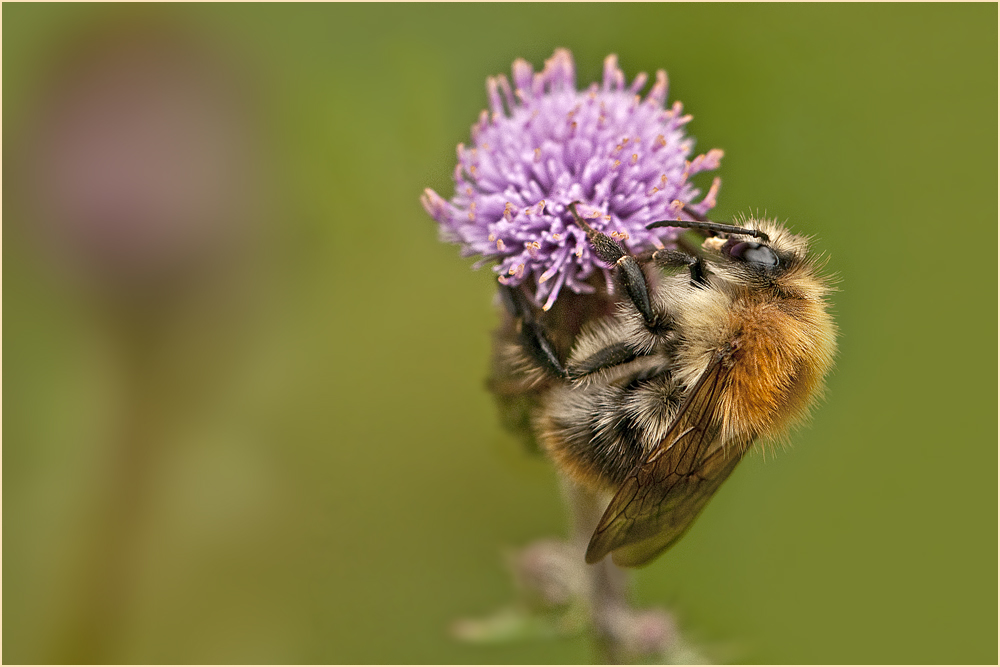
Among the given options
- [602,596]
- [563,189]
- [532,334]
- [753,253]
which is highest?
[563,189]

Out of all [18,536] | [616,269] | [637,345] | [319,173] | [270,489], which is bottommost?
[18,536]

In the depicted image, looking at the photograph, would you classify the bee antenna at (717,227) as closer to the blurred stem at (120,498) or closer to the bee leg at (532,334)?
the bee leg at (532,334)

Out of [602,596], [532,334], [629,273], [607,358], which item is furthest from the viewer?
[602,596]

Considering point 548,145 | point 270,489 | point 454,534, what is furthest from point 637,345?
point 270,489

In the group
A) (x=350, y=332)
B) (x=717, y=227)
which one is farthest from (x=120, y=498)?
(x=717, y=227)

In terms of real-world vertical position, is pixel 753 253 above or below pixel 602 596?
above

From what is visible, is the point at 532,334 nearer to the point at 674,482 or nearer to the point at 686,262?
the point at 686,262

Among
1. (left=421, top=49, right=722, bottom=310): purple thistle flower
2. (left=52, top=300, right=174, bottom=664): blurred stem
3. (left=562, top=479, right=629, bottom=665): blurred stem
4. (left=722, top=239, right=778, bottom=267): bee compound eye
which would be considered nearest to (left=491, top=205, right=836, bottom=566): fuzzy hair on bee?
(left=722, top=239, right=778, bottom=267): bee compound eye

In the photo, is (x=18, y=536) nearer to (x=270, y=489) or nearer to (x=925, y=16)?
(x=270, y=489)

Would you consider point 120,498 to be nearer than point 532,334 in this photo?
No
